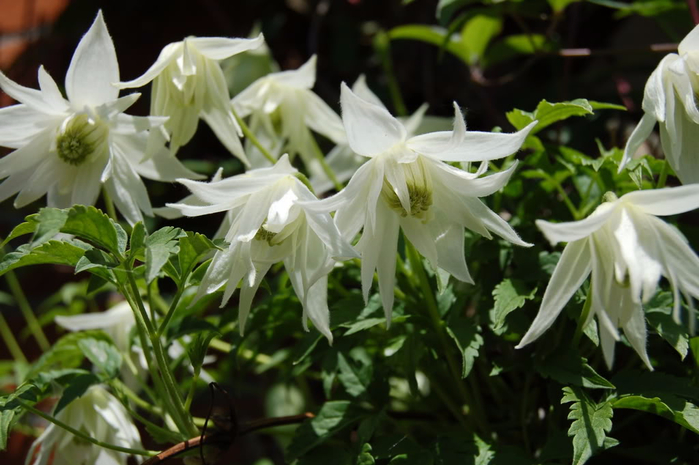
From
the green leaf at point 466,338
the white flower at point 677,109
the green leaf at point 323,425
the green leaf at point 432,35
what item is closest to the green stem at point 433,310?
the green leaf at point 466,338

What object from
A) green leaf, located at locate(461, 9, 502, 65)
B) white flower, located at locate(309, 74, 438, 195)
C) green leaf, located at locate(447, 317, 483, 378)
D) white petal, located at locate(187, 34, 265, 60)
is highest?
white petal, located at locate(187, 34, 265, 60)

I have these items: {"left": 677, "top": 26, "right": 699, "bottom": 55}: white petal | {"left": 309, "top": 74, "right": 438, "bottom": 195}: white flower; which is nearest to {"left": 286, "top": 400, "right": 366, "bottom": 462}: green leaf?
{"left": 309, "top": 74, "right": 438, "bottom": 195}: white flower

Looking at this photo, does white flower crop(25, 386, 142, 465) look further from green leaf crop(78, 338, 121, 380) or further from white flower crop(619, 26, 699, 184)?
white flower crop(619, 26, 699, 184)

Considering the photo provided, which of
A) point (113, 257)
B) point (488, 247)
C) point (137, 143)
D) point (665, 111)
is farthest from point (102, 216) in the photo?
point (665, 111)

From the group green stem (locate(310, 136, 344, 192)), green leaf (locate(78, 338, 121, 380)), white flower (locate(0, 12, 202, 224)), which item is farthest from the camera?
green stem (locate(310, 136, 344, 192))

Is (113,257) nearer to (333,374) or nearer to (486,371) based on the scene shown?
(333,374)

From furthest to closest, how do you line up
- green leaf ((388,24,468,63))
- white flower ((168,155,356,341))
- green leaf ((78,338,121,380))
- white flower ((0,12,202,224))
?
green leaf ((388,24,468,63)), green leaf ((78,338,121,380)), white flower ((0,12,202,224)), white flower ((168,155,356,341))

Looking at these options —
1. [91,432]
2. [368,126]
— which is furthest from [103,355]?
[368,126]
